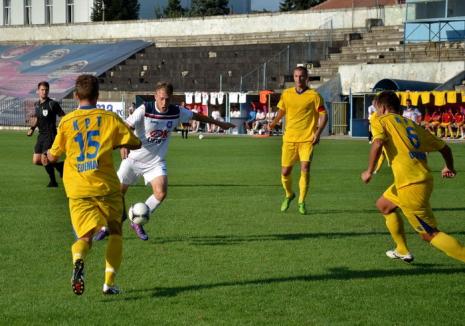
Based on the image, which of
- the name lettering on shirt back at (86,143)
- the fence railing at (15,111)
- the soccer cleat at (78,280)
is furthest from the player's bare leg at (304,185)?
the fence railing at (15,111)

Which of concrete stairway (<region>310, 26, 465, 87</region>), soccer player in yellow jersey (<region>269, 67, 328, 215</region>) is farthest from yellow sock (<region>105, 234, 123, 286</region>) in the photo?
concrete stairway (<region>310, 26, 465, 87</region>)

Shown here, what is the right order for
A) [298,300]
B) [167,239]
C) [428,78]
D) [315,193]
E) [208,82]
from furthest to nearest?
[208,82], [428,78], [315,193], [167,239], [298,300]

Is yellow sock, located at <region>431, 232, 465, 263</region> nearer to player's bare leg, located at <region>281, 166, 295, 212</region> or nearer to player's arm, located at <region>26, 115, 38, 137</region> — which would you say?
player's bare leg, located at <region>281, 166, 295, 212</region>

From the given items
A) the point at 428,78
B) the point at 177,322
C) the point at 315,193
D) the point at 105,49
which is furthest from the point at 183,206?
the point at 105,49

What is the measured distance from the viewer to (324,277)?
845 centimetres

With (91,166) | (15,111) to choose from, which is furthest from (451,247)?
(15,111)

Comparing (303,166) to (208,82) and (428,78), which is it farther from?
(208,82)

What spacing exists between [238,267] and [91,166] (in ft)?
7.13

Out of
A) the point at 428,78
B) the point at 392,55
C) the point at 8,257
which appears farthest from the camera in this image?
the point at 392,55

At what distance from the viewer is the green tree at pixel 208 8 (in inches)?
3551

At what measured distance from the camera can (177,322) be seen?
6.78m

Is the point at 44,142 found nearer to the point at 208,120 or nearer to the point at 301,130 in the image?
the point at 301,130

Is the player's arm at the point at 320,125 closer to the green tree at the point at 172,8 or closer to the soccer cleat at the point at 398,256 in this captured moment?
the soccer cleat at the point at 398,256

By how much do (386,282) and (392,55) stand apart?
40978 mm
